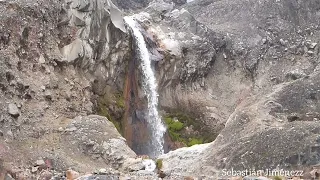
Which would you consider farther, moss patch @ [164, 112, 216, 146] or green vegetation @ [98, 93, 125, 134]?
moss patch @ [164, 112, 216, 146]

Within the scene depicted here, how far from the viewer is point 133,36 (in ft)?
128

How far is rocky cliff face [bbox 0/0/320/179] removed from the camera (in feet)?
75.4

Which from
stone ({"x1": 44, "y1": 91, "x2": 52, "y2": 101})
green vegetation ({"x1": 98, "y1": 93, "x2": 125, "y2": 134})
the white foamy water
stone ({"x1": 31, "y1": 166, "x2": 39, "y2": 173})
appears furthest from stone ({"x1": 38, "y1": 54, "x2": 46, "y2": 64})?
the white foamy water

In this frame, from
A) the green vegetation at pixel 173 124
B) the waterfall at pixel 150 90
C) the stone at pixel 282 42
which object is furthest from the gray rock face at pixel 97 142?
the stone at pixel 282 42

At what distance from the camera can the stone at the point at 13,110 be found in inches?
954

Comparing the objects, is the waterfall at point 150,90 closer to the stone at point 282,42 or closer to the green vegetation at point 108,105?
the green vegetation at point 108,105

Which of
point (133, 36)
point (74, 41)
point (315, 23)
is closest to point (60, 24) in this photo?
point (74, 41)

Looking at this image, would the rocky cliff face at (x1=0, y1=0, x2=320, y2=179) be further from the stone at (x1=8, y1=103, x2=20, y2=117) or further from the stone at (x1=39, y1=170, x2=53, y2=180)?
the stone at (x1=39, y1=170, x2=53, y2=180)

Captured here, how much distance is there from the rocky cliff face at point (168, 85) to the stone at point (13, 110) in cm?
7

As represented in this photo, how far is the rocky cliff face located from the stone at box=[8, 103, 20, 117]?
0.23ft

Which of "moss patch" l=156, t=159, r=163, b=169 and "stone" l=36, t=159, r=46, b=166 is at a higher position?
"stone" l=36, t=159, r=46, b=166

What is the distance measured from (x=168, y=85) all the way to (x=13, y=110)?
753 inches

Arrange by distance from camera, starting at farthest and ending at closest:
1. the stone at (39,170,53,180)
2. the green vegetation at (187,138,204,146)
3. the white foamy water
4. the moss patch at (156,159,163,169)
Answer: the green vegetation at (187,138,204,146), the moss patch at (156,159,163,169), the white foamy water, the stone at (39,170,53,180)

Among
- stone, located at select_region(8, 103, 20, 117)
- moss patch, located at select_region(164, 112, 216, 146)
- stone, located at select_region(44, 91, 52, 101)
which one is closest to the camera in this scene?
stone, located at select_region(8, 103, 20, 117)
